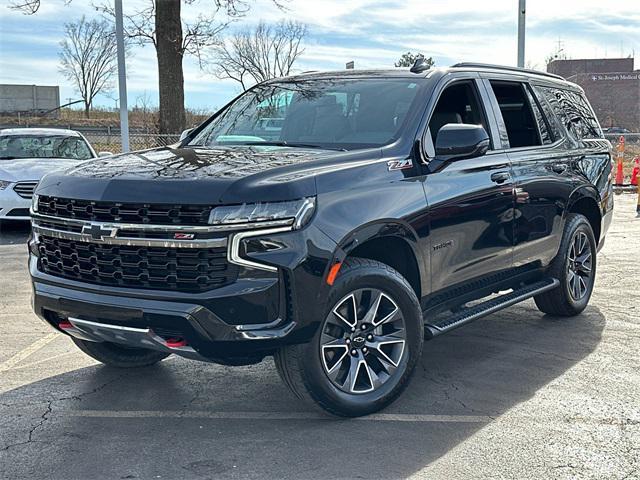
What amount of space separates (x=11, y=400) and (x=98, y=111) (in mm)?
53998

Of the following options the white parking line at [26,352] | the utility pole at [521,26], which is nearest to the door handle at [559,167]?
the white parking line at [26,352]

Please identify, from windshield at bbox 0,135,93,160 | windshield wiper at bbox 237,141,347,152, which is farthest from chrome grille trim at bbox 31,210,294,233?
windshield at bbox 0,135,93,160

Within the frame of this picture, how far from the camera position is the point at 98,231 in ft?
13.2

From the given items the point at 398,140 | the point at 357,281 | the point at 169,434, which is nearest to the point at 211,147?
the point at 398,140

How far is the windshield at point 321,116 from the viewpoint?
496 cm

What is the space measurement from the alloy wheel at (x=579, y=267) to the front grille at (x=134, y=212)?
148 inches

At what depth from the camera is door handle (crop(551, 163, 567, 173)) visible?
608cm

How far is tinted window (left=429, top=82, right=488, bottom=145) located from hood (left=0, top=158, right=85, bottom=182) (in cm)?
715

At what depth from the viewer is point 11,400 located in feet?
15.4

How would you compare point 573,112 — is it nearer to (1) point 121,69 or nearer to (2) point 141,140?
(1) point 121,69

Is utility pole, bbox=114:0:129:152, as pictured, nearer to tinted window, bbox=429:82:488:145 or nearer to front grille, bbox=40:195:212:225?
tinted window, bbox=429:82:488:145

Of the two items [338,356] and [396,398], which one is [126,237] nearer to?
[338,356]

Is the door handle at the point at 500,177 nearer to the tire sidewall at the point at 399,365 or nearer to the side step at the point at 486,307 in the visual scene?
the side step at the point at 486,307

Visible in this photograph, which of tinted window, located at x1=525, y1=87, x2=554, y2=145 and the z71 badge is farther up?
tinted window, located at x1=525, y1=87, x2=554, y2=145
